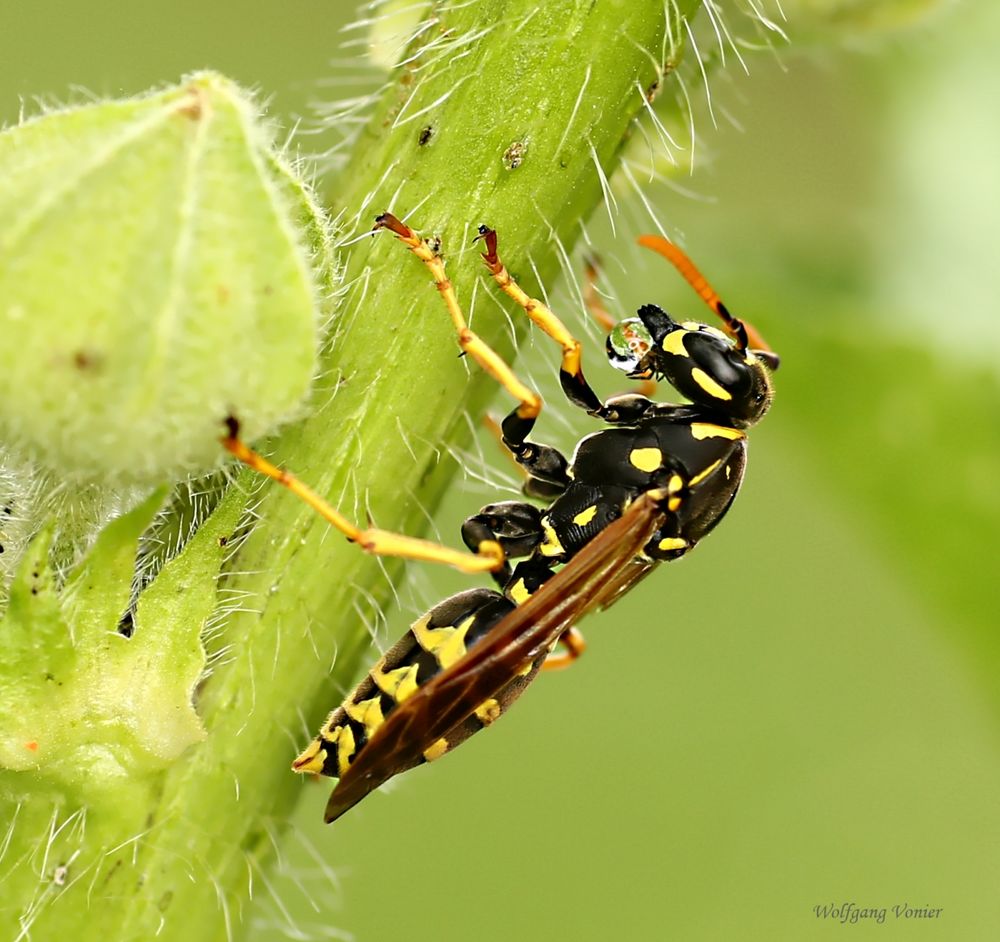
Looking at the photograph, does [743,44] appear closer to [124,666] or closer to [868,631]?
[124,666]

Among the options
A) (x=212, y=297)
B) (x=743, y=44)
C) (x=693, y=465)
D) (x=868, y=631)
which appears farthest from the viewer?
(x=868, y=631)

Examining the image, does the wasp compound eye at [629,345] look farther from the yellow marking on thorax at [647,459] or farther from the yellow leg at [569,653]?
the yellow leg at [569,653]

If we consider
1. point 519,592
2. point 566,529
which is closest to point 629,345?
point 566,529

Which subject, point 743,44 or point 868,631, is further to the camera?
point 868,631

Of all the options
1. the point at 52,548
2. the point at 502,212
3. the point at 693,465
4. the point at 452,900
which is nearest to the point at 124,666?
the point at 52,548

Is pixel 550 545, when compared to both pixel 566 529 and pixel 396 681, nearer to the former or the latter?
pixel 566 529

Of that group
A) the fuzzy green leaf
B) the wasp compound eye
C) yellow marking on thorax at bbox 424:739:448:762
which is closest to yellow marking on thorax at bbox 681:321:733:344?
the wasp compound eye

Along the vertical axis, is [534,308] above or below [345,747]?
above
